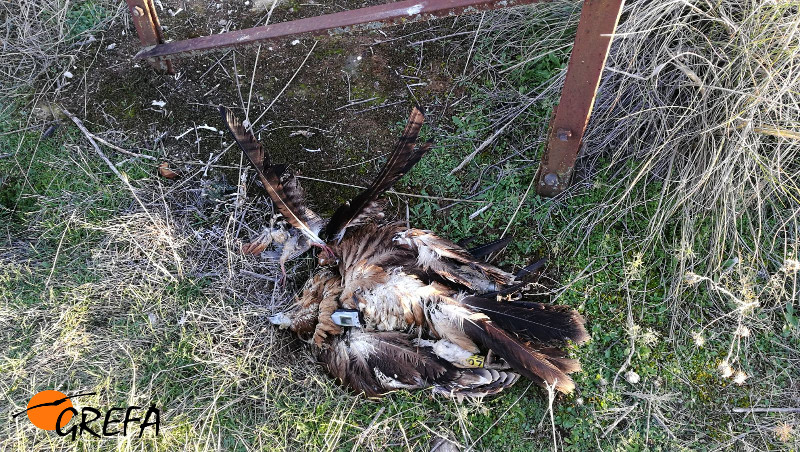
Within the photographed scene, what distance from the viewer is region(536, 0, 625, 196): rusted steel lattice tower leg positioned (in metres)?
2.10

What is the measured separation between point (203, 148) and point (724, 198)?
8.98 feet

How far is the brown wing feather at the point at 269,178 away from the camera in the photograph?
246cm

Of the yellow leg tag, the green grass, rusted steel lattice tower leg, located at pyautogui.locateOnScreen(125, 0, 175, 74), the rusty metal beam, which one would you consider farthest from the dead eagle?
rusted steel lattice tower leg, located at pyautogui.locateOnScreen(125, 0, 175, 74)

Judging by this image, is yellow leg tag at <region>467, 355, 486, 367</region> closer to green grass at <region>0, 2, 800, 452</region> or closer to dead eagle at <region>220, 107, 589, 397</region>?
dead eagle at <region>220, 107, 589, 397</region>

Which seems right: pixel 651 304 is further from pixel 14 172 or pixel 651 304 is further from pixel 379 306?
pixel 14 172

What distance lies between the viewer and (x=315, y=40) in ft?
11.0

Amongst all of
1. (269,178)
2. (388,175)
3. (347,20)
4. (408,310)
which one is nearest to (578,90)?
(388,175)

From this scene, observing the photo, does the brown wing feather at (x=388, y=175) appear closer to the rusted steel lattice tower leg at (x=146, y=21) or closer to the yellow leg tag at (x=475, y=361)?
the yellow leg tag at (x=475, y=361)

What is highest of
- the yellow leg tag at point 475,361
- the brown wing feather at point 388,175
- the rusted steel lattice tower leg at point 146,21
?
the rusted steel lattice tower leg at point 146,21

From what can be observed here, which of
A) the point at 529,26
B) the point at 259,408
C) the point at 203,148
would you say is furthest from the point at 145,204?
the point at 529,26

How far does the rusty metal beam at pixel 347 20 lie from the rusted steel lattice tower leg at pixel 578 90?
26 centimetres

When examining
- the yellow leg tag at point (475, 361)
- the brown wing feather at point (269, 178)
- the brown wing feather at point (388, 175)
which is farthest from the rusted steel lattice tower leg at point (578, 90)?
the brown wing feather at point (269, 178)

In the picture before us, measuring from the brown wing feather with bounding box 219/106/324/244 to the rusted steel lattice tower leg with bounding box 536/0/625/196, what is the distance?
121 centimetres

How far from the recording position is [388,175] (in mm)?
2568
